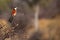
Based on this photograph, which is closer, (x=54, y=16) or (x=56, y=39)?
(x=56, y=39)

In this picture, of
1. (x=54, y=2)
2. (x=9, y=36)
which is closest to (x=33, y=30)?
(x=54, y=2)

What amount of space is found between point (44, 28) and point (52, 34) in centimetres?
54

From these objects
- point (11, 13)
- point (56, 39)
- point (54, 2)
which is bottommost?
point (56, 39)

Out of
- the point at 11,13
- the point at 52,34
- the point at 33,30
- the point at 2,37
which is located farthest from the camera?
the point at 33,30

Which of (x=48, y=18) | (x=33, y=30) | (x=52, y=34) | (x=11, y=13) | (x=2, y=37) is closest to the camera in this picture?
(x=2, y=37)

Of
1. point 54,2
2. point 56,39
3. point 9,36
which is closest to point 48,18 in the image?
point 54,2

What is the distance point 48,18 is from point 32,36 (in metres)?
0.87

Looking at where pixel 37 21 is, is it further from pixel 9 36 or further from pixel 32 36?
pixel 9 36

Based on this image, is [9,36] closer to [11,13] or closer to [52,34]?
[11,13]

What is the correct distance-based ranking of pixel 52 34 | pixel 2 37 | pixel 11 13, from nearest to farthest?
1. pixel 2 37
2. pixel 11 13
3. pixel 52 34

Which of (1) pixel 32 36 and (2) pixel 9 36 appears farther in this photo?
(1) pixel 32 36

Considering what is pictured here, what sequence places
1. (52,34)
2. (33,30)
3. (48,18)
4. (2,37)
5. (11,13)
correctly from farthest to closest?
(48,18)
(33,30)
(52,34)
(11,13)
(2,37)

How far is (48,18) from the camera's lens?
418 centimetres

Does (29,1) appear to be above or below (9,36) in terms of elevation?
above
